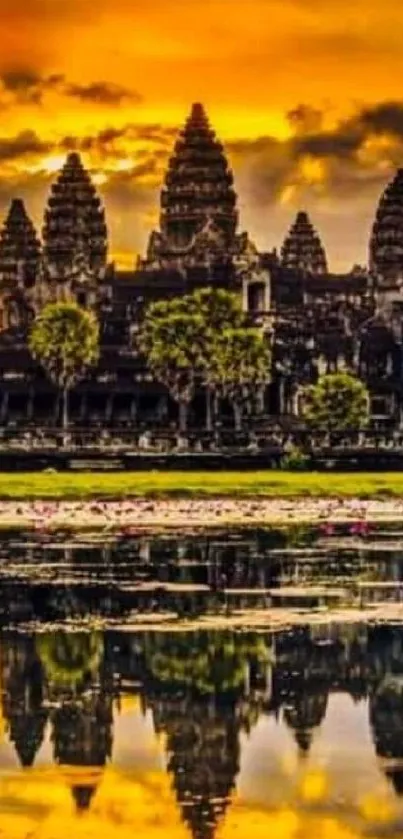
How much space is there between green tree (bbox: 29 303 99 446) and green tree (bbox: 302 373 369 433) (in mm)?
9199

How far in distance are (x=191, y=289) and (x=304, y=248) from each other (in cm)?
2940

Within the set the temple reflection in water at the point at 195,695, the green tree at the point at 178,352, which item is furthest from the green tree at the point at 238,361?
the temple reflection in water at the point at 195,695

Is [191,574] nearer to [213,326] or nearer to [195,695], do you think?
[195,695]

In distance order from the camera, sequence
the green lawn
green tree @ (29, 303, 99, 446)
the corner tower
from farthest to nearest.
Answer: the corner tower, green tree @ (29, 303, 99, 446), the green lawn

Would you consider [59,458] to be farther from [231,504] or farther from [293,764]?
[293,764]

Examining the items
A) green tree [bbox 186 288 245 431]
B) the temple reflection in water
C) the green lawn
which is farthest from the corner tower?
the temple reflection in water

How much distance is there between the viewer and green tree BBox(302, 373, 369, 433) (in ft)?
304

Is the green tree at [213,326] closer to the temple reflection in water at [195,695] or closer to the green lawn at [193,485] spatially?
the green lawn at [193,485]

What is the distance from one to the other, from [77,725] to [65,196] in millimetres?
110899

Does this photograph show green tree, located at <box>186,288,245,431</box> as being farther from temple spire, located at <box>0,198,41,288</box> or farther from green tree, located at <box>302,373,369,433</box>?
temple spire, located at <box>0,198,41,288</box>

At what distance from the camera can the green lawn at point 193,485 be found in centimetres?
5522

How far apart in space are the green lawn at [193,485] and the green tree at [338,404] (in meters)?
28.6

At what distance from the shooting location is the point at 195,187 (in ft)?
418

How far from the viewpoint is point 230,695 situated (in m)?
22.5
